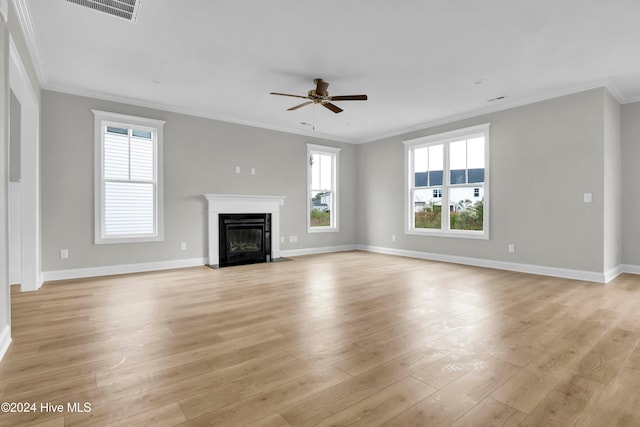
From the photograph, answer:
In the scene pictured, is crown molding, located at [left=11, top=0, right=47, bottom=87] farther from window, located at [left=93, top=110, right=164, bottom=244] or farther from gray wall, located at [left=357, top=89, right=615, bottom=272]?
gray wall, located at [left=357, top=89, right=615, bottom=272]

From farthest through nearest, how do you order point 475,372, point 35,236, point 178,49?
point 35,236, point 178,49, point 475,372

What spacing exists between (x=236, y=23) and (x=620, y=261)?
6169mm

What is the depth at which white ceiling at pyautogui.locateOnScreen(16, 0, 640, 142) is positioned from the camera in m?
2.86

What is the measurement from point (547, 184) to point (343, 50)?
364 cm

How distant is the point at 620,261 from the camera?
5.04m

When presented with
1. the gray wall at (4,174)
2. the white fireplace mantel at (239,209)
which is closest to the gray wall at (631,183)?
the white fireplace mantel at (239,209)

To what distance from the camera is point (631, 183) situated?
16.2 feet

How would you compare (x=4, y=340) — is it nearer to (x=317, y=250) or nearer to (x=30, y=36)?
(x=30, y=36)

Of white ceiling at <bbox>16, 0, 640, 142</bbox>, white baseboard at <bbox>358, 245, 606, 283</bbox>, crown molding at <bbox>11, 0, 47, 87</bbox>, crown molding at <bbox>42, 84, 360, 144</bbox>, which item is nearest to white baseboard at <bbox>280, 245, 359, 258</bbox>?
white baseboard at <bbox>358, 245, 606, 283</bbox>

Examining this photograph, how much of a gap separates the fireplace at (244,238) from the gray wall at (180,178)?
342mm

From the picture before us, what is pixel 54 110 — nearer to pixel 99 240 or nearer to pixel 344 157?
pixel 99 240

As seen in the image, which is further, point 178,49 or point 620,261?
point 620,261

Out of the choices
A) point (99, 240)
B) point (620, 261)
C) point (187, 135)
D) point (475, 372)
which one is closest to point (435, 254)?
point (620, 261)

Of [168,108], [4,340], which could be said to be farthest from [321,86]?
[4,340]
